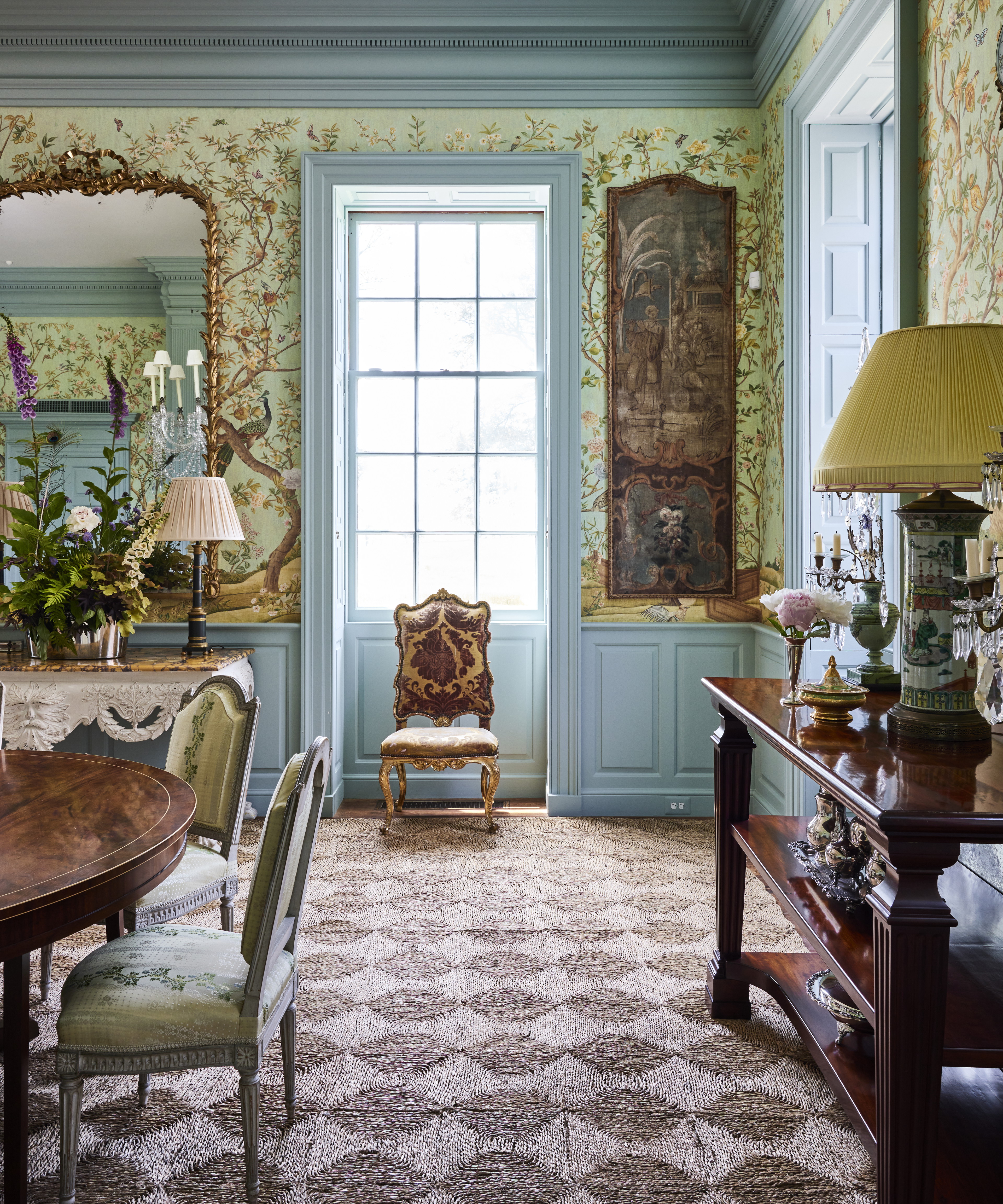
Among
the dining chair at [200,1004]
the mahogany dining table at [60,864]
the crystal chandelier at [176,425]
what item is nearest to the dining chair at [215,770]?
the mahogany dining table at [60,864]

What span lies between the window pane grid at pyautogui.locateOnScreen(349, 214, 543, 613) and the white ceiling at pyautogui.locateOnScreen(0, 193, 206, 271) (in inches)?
36.9

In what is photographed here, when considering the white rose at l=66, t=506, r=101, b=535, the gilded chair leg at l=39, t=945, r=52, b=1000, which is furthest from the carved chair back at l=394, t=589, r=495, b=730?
the gilded chair leg at l=39, t=945, r=52, b=1000

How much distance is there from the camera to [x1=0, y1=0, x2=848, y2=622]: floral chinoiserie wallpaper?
4.30 m

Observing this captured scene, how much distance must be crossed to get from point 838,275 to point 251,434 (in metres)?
2.77

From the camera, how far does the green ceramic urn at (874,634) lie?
2209 millimetres

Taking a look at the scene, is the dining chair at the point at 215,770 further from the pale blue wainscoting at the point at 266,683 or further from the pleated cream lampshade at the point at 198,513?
the pale blue wainscoting at the point at 266,683

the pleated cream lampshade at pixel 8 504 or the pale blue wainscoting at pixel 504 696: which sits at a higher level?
the pleated cream lampshade at pixel 8 504

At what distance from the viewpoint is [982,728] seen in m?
1.67

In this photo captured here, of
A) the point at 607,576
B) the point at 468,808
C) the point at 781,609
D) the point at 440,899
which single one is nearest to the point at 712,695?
the point at 781,609

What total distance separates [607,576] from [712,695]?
1.97 metres

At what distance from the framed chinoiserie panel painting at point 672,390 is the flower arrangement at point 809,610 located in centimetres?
228

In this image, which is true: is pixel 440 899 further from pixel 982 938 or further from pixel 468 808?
pixel 982 938

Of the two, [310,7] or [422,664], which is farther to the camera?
[422,664]

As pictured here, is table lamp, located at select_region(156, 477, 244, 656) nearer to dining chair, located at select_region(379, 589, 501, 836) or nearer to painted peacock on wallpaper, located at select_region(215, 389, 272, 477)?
painted peacock on wallpaper, located at select_region(215, 389, 272, 477)
